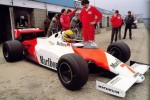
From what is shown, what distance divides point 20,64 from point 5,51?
744 mm

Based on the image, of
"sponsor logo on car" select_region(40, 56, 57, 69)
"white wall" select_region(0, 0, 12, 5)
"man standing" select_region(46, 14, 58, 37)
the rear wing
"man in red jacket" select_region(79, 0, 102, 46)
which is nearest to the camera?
the rear wing

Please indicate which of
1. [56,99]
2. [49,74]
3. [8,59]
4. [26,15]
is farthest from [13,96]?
[26,15]

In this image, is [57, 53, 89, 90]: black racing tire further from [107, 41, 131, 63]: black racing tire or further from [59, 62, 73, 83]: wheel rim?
[107, 41, 131, 63]: black racing tire

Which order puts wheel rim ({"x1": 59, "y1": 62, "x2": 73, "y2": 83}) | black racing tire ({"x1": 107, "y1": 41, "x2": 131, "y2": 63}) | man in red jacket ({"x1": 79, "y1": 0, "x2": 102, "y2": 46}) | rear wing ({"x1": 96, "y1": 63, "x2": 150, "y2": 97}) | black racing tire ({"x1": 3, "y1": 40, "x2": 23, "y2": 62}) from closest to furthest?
rear wing ({"x1": 96, "y1": 63, "x2": 150, "y2": 97})
wheel rim ({"x1": 59, "y1": 62, "x2": 73, "y2": 83})
black racing tire ({"x1": 107, "y1": 41, "x2": 131, "y2": 63})
black racing tire ({"x1": 3, "y1": 40, "x2": 23, "y2": 62})
man in red jacket ({"x1": 79, "y1": 0, "x2": 102, "y2": 46})

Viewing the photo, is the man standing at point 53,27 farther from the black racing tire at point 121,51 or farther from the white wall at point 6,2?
the black racing tire at point 121,51

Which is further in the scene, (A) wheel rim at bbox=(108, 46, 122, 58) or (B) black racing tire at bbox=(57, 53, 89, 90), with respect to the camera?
(A) wheel rim at bbox=(108, 46, 122, 58)

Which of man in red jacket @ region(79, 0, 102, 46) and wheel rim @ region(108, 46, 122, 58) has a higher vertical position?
man in red jacket @ region(79, 0, 102, 46)

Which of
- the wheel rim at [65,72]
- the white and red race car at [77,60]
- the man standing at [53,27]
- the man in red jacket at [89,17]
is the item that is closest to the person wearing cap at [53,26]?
the man standing at [53,27]

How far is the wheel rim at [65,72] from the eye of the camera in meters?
3.58

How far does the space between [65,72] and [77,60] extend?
0.42 meters

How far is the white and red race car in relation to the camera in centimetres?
329

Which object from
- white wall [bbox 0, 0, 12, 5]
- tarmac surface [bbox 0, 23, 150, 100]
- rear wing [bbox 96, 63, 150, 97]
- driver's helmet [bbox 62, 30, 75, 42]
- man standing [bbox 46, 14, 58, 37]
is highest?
white wall [bbox 0, 0, 12, 5]

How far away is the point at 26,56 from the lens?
5980 mm

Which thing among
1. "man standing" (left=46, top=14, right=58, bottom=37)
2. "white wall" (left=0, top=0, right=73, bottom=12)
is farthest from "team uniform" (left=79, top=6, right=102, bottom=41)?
"white wall" (left=0, top=0, right=73, bottom=12)
